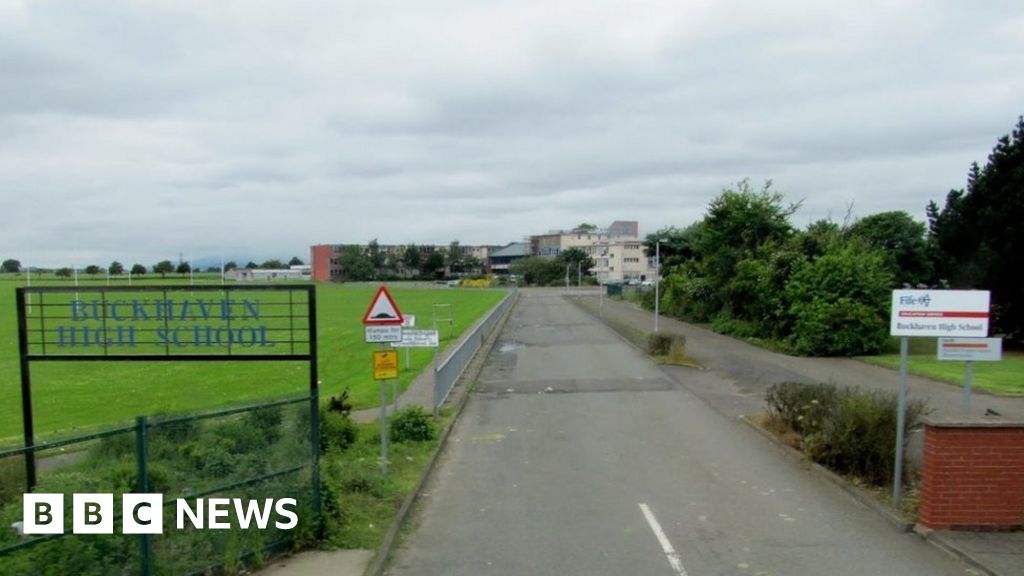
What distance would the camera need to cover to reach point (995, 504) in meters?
8.19

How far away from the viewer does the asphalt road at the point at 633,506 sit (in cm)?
756

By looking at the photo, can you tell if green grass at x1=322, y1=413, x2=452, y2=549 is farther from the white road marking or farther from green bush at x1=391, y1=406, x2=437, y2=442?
the white road marking

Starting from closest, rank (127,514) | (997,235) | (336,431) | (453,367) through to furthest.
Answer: (127,514) → (336,431) → (453,367) → (997,235)

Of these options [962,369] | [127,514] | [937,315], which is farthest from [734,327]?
[127,514]

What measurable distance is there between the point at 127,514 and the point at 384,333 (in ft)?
15.8

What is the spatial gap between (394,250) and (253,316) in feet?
537

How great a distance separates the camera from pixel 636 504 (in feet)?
31.4

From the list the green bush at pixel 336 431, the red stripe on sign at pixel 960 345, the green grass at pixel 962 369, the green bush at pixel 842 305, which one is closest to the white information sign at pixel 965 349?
the red stripe on sign at pixel 960 345

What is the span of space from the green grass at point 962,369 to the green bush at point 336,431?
1542 cm

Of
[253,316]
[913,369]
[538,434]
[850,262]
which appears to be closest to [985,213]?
[850,262]

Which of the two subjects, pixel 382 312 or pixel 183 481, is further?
pixel 382 312

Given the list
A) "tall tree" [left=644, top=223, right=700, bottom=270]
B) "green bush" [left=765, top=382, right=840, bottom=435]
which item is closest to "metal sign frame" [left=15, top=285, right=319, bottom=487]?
"green bush" [left=765, top=382, right=840, bottom=435]

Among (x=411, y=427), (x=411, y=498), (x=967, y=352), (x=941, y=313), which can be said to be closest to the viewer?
(x=941, y=313)

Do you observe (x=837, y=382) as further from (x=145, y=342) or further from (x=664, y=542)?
(x=145, y=342)
